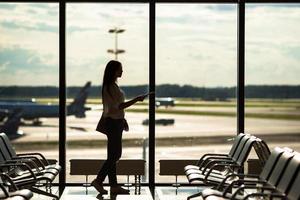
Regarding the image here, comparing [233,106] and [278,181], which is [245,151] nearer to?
[278,181]

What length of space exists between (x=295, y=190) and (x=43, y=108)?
474 cm

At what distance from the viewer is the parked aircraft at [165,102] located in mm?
8656

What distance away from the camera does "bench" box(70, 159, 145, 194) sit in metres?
8.18

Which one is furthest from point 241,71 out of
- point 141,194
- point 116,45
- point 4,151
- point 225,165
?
point 4,151

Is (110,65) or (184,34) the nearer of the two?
(110,65)

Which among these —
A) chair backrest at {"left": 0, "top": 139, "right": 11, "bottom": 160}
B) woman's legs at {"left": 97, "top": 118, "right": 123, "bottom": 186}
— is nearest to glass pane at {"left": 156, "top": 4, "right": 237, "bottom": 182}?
Answer: woman's legs at {"left": 97, "top": 118, "right": 123, "bottom": 186}

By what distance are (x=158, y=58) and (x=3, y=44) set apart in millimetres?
2025

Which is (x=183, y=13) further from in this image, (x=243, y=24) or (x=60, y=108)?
(x=60, y=108)

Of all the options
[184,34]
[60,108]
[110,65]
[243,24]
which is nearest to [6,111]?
[60,108]

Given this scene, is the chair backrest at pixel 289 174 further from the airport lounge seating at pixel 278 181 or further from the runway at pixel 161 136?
the runway at pixel 161 136

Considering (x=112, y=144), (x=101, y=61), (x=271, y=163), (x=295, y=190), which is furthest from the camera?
(x=101, y=61)

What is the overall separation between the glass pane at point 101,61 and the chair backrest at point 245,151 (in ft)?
7.66

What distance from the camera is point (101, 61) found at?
873 cm

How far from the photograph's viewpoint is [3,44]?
8.58 metres
